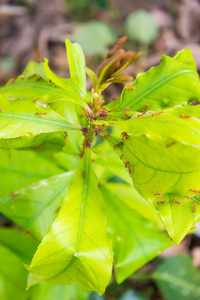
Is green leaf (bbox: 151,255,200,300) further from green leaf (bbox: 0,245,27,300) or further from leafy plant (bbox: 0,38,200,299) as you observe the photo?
green leaf (bbox: 0,245,27,300)

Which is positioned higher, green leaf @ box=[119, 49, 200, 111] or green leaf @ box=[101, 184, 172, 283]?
green leaf @ box=[119, 49, 200, 111]

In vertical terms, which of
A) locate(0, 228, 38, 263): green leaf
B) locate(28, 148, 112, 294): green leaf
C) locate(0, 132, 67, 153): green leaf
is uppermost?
locate(0, 132, 67, 153): green leaf

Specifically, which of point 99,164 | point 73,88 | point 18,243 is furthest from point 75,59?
point 18,243

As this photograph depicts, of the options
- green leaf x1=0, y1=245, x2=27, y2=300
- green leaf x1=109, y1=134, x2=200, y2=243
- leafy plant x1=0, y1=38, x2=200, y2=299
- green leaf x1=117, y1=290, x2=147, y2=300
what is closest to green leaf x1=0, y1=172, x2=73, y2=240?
leafy plant x1=0, y1=38, x2=200, y2=299

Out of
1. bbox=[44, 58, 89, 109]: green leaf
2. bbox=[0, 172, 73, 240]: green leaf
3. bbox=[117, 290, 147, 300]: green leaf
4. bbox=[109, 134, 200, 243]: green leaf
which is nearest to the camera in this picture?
bbox=[109, 134, 200, 243]: green leaf

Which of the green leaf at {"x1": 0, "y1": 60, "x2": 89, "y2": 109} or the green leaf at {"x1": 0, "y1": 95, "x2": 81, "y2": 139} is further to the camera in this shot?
the green leaf at {"x1": 0, "y1": 60, "x2": 89, "y2": 109}

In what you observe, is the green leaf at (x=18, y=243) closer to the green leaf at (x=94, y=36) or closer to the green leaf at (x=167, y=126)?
the green leaf at (x=167, y=126)

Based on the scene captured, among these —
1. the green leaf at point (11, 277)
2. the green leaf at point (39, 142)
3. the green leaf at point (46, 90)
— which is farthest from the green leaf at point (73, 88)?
the green leaf at point (11, 277)
